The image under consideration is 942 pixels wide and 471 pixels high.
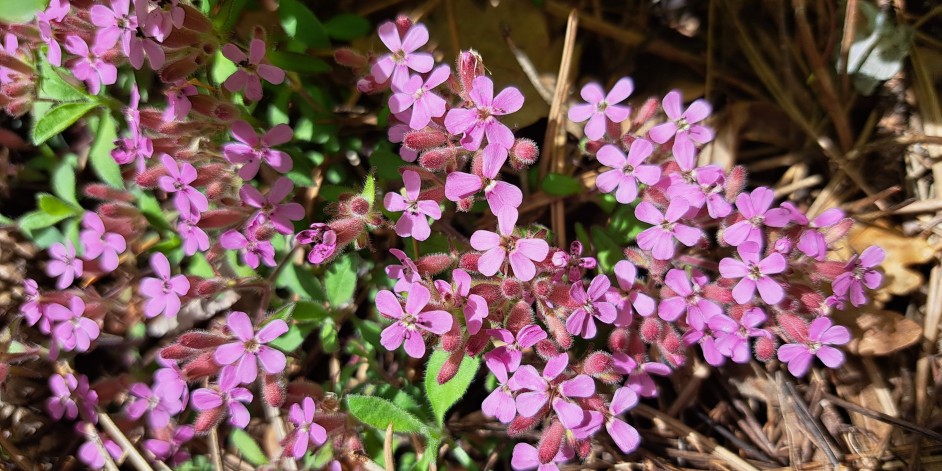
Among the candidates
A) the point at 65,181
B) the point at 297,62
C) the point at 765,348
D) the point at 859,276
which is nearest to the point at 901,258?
the point at 859,276

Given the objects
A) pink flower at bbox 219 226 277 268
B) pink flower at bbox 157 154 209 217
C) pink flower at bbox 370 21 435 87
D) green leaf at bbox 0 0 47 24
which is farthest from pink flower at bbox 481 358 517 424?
green leaf at bbox 0 0 47 24

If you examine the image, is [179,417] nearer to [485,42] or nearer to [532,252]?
[532,252]

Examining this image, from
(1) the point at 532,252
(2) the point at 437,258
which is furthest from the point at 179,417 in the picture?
(1) the point at 532,252

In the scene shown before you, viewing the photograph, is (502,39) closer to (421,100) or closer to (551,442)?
(421,100)

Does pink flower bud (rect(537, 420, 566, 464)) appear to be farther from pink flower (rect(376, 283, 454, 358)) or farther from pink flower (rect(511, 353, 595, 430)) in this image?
pink flower (rect(376, 283, 454, 358))

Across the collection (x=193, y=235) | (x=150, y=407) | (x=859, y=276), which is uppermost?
(x=859, y=276)

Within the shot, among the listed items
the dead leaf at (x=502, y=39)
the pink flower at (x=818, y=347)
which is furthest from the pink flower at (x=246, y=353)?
the pink flower at (x=818, y=347)
